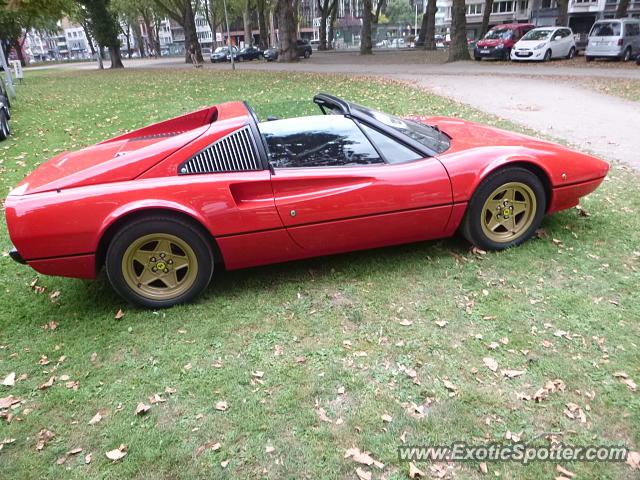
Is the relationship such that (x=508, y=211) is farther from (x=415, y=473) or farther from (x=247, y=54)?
(x=247, y=54)

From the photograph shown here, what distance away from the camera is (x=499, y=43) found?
22.2m

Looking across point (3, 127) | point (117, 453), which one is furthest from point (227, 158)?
point (3, 127)

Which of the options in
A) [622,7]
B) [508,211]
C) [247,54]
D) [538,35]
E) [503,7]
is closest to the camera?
[508,211]

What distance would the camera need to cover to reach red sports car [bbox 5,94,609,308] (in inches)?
123

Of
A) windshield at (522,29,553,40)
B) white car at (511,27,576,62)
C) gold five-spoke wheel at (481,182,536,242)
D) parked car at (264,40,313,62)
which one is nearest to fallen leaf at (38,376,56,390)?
gold five-spoke wheel at (481,182,536,242)

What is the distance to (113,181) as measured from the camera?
318 centimetres

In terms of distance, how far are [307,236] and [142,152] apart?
1.27 m

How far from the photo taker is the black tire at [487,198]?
3693 mm

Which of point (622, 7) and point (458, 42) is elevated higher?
point (622, 7)

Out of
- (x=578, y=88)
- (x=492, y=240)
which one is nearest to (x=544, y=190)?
(x=492, y=240)

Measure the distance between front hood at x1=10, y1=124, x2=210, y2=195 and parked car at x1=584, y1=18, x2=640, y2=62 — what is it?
72.1 feet

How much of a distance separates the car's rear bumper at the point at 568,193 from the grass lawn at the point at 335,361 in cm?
32

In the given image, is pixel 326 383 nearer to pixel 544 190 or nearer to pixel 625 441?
pixel 625 441

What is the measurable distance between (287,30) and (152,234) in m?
27.3
